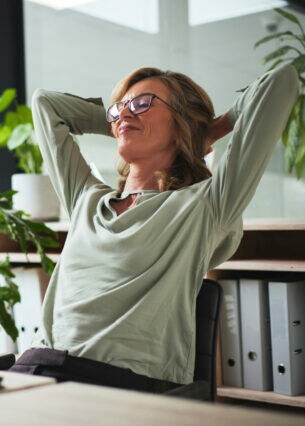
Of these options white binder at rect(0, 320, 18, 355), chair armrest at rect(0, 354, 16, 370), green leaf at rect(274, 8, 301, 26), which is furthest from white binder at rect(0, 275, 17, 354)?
green leaf at rect(274, 8, 301, 26)

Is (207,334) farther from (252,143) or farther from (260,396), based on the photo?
(260,396)

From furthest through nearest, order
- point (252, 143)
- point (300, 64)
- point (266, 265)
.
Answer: point (300, 64), point (266, 265), point (252, 143)

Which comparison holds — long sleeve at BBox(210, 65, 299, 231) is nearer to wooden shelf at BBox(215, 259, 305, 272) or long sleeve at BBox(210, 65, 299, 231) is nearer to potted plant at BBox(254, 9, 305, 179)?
wooden shelf at BBox(215, 259, 305, 272)

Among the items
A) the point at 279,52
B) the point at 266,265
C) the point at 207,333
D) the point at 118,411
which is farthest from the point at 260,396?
the point at 118,411

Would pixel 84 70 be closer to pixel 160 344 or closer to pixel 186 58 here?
pixel 186 58

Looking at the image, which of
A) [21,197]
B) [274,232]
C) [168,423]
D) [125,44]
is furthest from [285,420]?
[125,44]

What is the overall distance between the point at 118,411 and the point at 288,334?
1.57 metres

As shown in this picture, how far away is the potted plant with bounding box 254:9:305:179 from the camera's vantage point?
8.04 ft

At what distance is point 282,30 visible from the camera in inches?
103

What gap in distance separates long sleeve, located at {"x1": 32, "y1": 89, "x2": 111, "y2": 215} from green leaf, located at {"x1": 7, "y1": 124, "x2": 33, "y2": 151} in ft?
2.79

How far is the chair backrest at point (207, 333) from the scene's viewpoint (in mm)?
1578

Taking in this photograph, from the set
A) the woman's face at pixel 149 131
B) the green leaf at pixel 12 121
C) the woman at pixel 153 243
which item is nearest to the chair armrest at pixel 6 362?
the woman at pixel 153 243

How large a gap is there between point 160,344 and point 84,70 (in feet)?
6.59

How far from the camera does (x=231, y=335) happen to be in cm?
231
